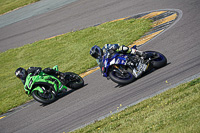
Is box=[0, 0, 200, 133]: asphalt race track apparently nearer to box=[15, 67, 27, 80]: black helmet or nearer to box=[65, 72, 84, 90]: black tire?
box=[65, 72, 84, 90]: black tire

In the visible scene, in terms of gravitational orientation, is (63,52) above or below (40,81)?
below

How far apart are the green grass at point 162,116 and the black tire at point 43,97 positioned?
3.73 m

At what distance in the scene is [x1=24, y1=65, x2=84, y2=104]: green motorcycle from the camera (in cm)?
1130

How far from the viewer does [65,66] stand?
1587 centimetres

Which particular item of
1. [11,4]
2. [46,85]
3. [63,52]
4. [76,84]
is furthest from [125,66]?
[11,4]

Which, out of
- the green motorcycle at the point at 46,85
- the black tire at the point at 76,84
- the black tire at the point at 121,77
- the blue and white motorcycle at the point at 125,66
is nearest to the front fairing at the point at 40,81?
the green motorcycle at the point at 46,85

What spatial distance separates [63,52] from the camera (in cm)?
1786

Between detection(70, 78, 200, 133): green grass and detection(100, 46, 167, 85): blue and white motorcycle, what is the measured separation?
2136 mm

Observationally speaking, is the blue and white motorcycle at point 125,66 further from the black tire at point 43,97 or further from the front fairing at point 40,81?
the black tire at point 43,97

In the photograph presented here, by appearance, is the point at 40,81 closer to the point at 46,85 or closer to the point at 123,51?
the point at 46,85

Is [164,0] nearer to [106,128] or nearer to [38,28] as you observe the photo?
[38,28]

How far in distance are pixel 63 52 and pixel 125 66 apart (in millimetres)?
8332

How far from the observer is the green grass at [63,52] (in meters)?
14.9

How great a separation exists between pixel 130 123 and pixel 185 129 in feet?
5.78
